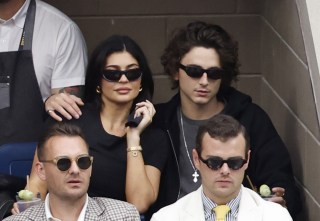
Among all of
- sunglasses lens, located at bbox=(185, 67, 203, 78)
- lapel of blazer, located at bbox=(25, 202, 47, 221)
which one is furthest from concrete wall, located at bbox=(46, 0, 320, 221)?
lapel of blazer, located at bbox=(25, 202, 47, 221)

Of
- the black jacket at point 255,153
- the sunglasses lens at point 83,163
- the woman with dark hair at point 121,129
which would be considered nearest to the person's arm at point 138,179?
the woman with dark hair at point 121,129

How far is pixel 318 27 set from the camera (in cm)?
776

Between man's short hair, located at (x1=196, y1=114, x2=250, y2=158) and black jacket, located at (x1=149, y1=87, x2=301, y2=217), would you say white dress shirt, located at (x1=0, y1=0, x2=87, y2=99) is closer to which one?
black jacket, located at (x1=149, y1=87, x2=301, y2=217)

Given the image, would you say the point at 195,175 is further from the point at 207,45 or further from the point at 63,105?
the point at 63,105

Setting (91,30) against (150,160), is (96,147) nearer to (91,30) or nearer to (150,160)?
(150,160)

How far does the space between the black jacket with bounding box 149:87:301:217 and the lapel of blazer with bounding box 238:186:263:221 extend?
871 mm

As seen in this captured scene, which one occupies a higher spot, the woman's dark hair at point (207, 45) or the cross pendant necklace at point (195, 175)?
the woman's dark hair at point (207, 45)

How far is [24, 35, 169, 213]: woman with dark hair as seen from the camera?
7355 mm

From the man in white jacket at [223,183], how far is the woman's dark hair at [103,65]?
3.22 feet

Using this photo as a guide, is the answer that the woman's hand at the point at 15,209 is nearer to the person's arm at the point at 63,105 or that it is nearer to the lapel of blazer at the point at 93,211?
the lapel of blazer at the point at 93,211

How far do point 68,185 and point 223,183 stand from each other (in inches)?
32.3

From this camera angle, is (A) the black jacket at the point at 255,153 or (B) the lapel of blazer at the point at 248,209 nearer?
(B) the lapel of blazer at the point at 248,209

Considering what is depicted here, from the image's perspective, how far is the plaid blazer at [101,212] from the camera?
6723mm

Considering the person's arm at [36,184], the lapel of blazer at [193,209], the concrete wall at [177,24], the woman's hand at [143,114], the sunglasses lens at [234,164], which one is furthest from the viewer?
the concrete wall at [177,24]
